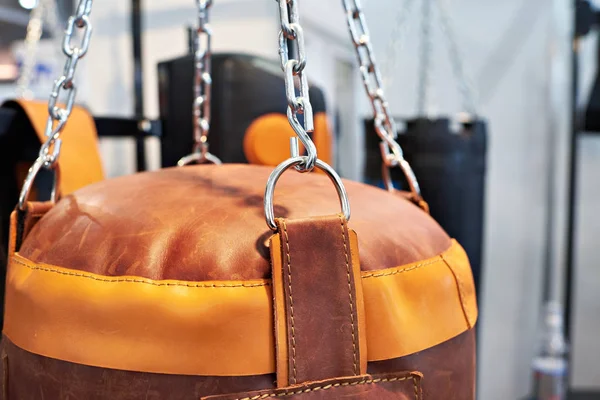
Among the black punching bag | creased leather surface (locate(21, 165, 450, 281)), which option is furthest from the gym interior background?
creased leather surface (locate(21, 165, 450, 281))

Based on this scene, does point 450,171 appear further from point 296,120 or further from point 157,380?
point 157,380

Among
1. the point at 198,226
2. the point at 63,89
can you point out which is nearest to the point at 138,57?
the point at 63,89

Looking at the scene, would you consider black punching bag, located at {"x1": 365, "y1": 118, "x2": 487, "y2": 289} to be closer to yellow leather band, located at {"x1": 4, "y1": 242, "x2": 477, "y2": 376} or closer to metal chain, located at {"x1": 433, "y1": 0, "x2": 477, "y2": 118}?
metal chain, located at {"x1": 433, "y1": 0, "x2": 477, "y2": 118}

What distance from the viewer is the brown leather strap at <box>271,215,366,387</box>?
438 mm

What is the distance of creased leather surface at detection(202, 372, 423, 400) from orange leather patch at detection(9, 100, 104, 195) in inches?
25.5

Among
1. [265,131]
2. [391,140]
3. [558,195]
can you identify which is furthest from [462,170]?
[558,195]

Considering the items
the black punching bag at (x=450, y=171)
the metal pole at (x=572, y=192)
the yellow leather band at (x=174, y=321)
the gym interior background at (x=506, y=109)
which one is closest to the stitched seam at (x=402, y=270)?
the yellow leather band at (x=174, y=321)

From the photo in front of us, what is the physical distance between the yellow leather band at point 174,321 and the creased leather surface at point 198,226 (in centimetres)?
2

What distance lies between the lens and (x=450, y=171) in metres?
1.37

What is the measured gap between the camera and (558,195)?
218 cm

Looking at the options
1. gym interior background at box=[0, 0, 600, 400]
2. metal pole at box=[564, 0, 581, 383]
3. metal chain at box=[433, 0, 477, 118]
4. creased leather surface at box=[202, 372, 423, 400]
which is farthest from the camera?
gym interior background at box=[0, 0, 600, 400]

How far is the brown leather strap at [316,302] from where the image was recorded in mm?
438

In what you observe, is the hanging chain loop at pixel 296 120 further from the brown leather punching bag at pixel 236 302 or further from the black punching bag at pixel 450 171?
the black punching bag at pixel 450 171

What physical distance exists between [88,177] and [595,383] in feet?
7.48
